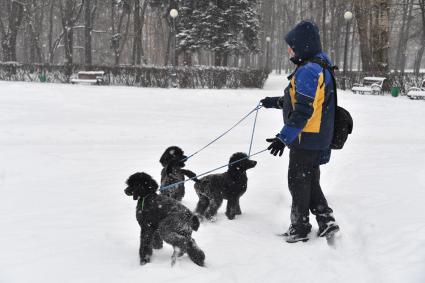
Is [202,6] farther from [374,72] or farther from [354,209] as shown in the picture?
[354,209]

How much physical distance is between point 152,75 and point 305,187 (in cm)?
1636

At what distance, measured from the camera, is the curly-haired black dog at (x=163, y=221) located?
11.4ft

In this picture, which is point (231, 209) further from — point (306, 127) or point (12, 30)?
point (12, 30)

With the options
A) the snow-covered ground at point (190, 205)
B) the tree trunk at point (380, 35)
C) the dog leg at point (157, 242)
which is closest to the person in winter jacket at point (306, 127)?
the snow-covered ground at point (190, 205)

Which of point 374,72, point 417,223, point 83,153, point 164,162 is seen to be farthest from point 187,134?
point 374,72

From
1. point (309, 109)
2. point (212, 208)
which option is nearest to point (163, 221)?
point (212, 208)

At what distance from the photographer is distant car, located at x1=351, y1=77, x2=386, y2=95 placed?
738 inches

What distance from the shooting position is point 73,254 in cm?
382

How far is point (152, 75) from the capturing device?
19.5m

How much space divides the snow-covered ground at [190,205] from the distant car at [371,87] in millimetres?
6975

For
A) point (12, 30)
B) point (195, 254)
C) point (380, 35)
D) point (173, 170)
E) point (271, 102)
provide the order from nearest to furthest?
point (195, 254) < point (271, 102) < point (173, 170) < point (380, 35) < point (12, 30)

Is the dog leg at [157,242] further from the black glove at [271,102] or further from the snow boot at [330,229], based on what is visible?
the black glove at [271,102]

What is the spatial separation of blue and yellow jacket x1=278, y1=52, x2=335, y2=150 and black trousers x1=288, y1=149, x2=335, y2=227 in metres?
0.11

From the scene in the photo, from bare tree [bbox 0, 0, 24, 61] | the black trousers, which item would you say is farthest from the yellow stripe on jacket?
bare tree [bbox 0, 0, 24, 61]
